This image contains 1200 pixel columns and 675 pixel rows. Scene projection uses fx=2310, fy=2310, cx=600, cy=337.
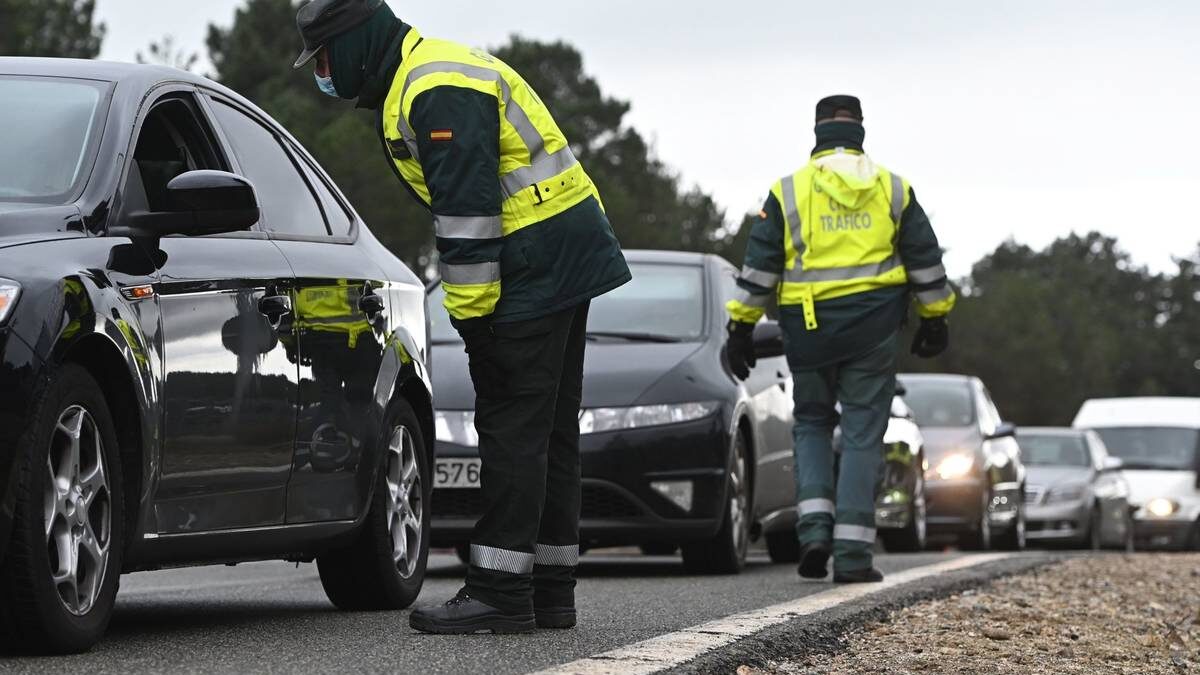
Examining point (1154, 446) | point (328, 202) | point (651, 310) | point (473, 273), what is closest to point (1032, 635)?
point (473, 273)

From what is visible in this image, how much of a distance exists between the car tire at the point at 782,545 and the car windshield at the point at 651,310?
2.28 meters

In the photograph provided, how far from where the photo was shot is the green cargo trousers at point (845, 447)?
9609 millimetres

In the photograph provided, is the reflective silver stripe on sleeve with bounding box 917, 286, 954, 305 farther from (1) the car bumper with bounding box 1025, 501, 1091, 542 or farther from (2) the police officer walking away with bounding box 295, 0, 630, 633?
(1) the car bumper with bounding box 1025, 501, 1091, 542

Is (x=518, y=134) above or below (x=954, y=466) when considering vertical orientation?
below

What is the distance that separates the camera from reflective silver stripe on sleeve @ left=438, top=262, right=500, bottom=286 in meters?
5.92

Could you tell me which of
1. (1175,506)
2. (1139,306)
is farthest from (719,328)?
(1139,306)

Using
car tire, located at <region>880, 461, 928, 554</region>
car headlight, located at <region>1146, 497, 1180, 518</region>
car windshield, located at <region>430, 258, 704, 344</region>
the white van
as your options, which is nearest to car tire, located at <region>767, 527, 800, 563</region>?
car windshield, located at <region>430, 258, 704, 344</region>

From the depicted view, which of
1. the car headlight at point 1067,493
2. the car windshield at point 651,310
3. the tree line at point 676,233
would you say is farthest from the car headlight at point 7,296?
the car headlight at point 1067,493

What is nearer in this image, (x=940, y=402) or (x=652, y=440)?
(x=652, y=440)

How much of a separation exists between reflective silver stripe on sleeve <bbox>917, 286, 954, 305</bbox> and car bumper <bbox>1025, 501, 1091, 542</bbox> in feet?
54.8

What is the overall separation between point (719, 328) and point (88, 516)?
628cm

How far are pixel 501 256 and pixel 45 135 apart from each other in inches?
47.7

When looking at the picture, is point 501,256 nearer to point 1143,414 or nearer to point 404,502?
point 404,502

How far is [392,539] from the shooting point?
24.0 ft
